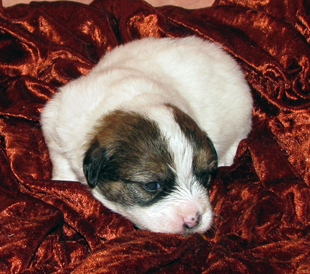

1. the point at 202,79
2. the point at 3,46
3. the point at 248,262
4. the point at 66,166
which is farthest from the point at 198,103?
the point at 3,46

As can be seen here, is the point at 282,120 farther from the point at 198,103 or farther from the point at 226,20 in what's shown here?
the point at 226,20

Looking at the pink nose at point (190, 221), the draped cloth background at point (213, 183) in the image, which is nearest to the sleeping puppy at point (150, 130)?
the pink nose at point (190, 221)

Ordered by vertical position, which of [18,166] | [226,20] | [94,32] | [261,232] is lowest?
[18,166]

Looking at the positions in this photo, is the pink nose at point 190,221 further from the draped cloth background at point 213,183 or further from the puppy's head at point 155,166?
the draped cloth background at point 213,183

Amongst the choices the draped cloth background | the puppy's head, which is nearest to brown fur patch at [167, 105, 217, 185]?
the puppy's head

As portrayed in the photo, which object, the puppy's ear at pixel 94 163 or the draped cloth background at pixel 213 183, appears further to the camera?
the puppy's ear at pixel 94 163

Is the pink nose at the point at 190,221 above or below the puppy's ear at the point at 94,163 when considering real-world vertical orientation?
below

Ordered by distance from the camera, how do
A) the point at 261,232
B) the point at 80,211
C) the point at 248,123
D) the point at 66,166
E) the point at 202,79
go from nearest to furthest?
the point at 261,232, the point at 80,211, the point at 66,166, the point at 202,79, the point at 248,123

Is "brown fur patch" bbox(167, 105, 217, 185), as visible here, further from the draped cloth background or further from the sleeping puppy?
the draped cloth background

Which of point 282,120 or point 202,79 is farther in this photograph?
point 282,120

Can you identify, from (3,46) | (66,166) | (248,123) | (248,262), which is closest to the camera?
(248,262)
